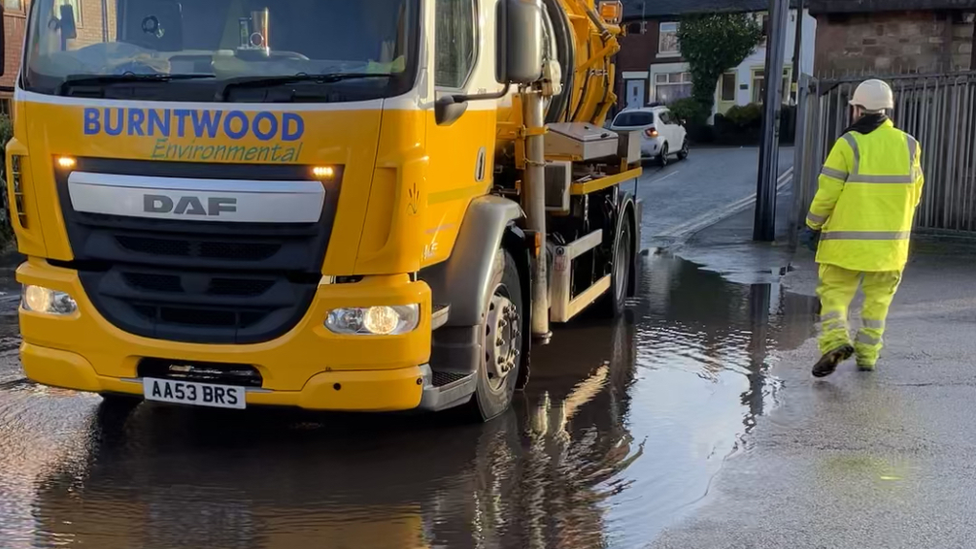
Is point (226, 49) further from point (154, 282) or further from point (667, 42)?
point (667, 42)

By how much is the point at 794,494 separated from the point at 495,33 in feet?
9.34

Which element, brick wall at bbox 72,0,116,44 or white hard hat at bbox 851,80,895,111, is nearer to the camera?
brick wall at bbox 72,0,116,44

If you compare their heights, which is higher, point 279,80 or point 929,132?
point 279,80

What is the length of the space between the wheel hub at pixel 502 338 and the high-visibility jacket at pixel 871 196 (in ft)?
7.94

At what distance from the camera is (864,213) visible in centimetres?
750

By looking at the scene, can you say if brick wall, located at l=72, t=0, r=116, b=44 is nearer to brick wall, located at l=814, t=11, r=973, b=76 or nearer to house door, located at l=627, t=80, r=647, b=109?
brick wall, located at l=814, t=11, r=973, b=76

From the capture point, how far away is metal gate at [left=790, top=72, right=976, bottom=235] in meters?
15.2

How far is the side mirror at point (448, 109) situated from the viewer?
5.65m

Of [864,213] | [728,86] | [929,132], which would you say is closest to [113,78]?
[864,213]

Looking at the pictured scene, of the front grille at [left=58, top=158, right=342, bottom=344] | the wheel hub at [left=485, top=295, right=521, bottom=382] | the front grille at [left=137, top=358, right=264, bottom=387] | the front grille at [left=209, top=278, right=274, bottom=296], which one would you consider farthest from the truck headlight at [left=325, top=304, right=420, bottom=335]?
the wheel hub at [left=485, top=295, right=521, bottom=382]

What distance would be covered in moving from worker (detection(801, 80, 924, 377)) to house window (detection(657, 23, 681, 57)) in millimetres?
41604

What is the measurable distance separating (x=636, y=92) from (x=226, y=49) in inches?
1785

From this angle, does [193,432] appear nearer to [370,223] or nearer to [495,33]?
[370,223]

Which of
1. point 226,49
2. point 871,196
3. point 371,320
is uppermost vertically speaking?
point 226,49
